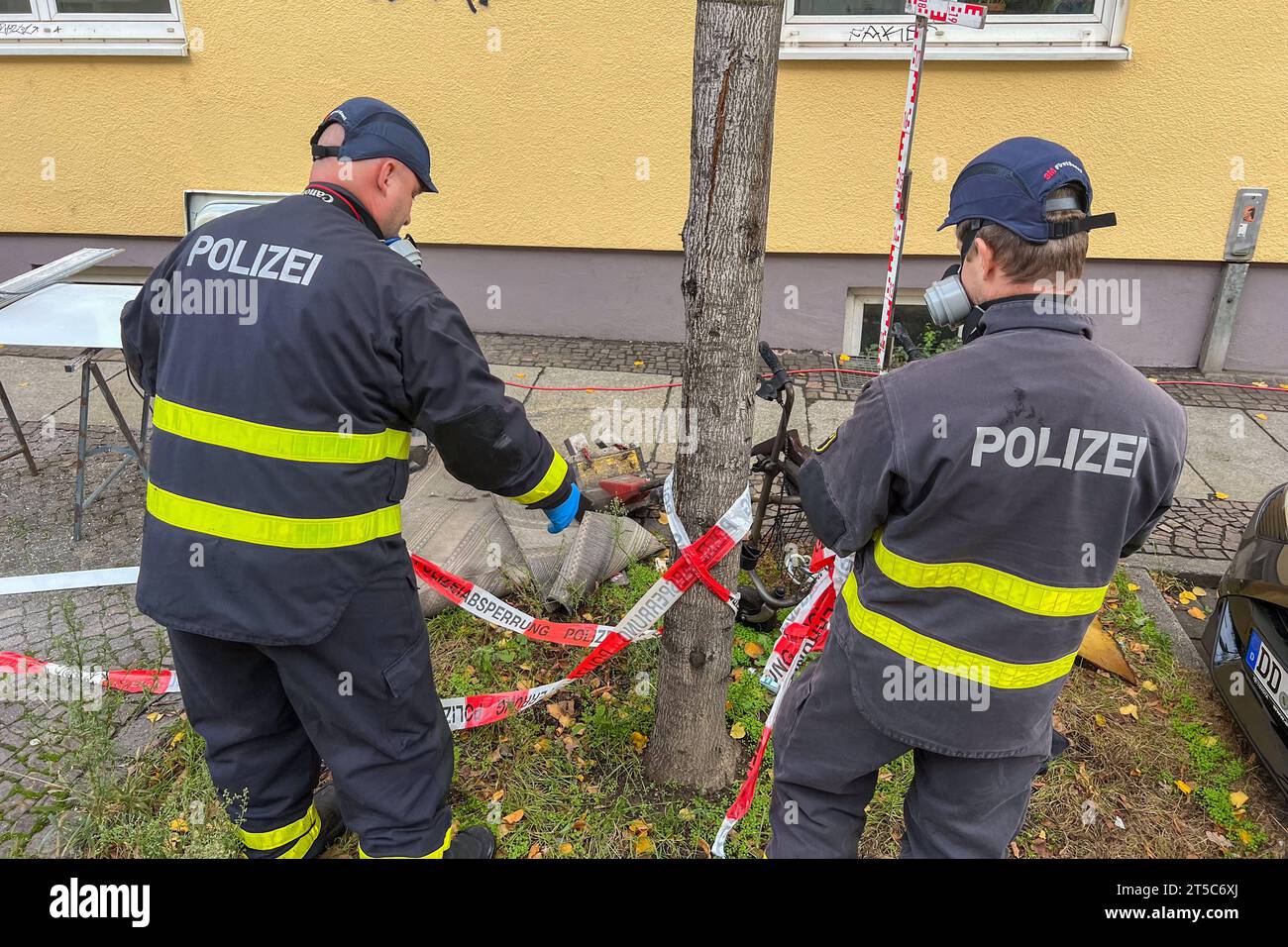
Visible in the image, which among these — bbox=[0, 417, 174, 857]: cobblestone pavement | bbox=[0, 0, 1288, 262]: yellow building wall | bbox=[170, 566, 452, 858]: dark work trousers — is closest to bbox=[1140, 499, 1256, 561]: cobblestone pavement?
bbox=[0, 0, 1288, 262]: yellow building wall

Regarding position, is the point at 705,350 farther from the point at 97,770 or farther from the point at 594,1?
the point at 594,1

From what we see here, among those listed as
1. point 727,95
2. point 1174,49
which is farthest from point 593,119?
point 727,95

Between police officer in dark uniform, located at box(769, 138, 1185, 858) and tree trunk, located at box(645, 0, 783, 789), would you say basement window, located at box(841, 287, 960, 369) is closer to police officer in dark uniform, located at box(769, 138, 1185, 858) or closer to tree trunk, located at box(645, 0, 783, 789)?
tree trunk, located at box(645, 0, 783, 789)

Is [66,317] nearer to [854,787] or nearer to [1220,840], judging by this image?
[854,787]

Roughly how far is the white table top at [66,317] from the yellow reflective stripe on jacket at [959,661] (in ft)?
12.0

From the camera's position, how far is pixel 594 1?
5.64 m

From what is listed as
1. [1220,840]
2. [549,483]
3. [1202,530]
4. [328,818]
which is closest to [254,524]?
[549,483]

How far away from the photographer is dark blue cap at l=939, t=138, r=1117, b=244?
168 cm

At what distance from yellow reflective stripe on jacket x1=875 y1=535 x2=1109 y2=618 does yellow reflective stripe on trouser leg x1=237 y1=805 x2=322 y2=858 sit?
1.91 m

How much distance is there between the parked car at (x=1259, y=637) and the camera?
2771mm

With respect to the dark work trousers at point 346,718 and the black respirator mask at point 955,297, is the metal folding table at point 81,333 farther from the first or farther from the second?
the black respirator mask at point 955,297

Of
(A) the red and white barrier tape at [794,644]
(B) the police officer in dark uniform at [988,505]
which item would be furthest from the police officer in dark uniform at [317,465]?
(B) the police officer in dark uniform at [988,505]

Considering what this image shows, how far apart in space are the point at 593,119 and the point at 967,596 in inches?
200

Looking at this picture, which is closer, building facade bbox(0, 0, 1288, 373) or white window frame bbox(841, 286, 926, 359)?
building facade bbox(0, 0, 1288, 373)
